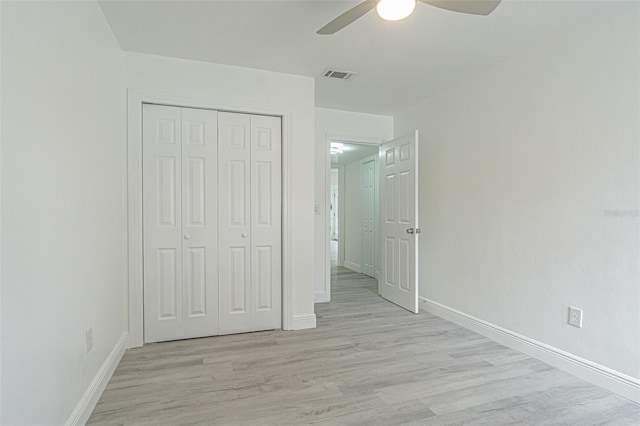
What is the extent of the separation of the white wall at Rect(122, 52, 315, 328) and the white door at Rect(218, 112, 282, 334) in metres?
0.16

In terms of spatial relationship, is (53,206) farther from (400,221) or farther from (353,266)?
(353,266)

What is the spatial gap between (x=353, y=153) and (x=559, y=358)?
14.2 feet

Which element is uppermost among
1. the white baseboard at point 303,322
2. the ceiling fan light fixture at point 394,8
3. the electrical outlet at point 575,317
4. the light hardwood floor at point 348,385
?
the ceiling fan light fixture at point 394,8

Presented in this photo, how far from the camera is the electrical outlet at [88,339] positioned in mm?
1815

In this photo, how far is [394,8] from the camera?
63.2 inches

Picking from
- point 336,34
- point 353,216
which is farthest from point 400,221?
point 353,216

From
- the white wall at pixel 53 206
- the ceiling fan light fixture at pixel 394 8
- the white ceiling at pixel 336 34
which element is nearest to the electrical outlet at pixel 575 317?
the white ceiling at pixel 336 34

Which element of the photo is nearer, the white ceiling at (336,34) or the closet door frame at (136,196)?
the white ceiling at (336,34)

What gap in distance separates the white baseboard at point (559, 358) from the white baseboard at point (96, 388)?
307 centimetres

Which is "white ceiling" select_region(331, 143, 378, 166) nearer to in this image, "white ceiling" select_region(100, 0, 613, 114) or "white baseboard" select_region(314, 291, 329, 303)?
"white ceiling" select_region(100, 0, 613, 114)

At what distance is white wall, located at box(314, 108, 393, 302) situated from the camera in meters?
4.23

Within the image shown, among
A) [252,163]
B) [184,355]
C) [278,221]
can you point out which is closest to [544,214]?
[278,221]

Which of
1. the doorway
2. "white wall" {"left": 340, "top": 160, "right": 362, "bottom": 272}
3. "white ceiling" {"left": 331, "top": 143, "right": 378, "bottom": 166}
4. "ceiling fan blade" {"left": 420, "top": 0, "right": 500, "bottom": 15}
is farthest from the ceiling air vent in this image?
"white wall" {"left": 340, "top": 160, "right": 362, "bottom": 272}

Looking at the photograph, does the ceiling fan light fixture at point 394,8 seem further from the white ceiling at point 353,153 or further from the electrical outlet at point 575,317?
the white ceiling at point 353,153
